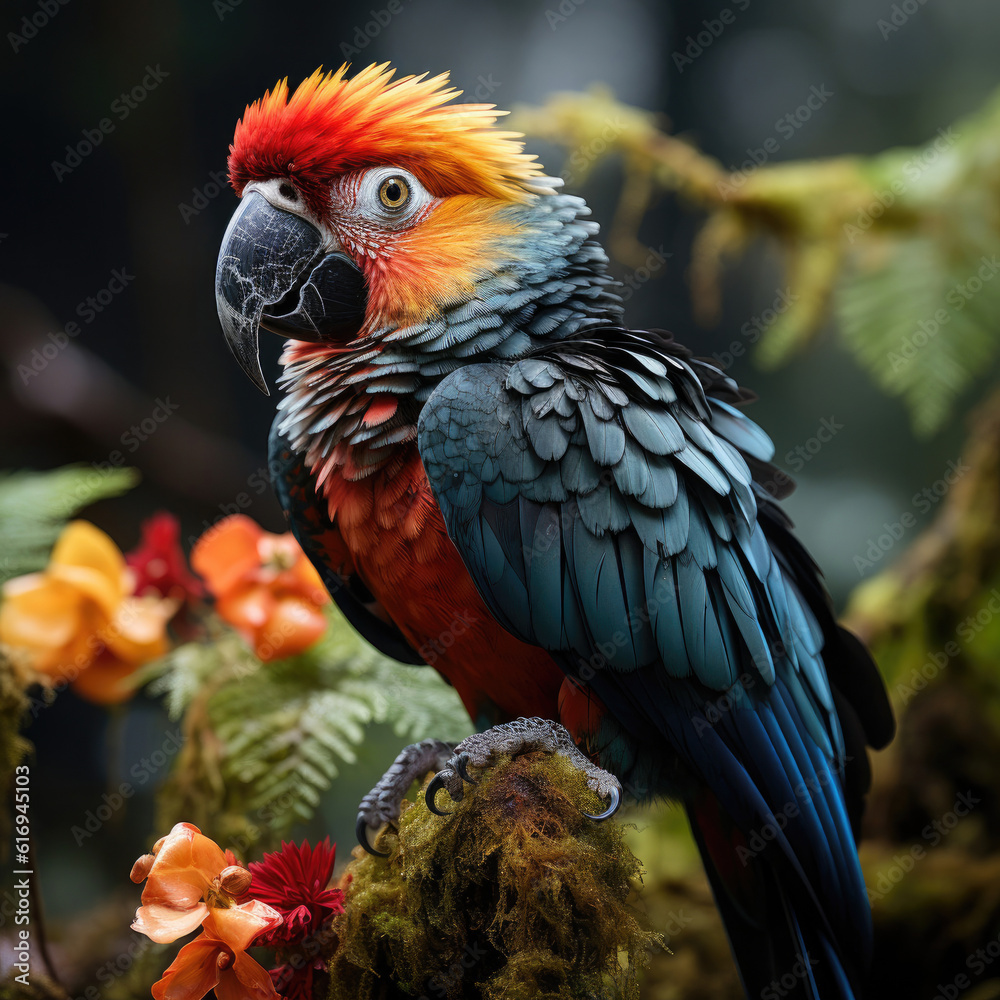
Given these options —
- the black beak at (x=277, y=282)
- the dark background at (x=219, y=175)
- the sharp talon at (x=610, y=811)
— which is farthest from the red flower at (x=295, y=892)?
the dark background at (x=219, y=175)

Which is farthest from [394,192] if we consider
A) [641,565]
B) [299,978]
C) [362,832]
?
[299,978]

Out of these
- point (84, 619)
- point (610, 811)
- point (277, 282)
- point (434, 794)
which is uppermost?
point (277, 282)

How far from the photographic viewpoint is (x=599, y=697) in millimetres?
1136

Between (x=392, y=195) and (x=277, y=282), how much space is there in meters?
0.24

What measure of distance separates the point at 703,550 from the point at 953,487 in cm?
142

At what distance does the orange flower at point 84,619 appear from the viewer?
144cm

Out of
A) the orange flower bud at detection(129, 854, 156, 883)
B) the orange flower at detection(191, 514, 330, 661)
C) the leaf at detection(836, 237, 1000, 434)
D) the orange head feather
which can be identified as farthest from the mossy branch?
the orange flower bud at detection(129, 854, 156, 883)

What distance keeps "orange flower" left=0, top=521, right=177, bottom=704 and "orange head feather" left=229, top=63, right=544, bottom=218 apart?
0.82 m

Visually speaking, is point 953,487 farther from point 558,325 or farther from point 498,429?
point 498,429

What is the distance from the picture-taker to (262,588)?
157cm

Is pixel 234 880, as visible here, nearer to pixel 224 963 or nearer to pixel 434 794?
pixel 224 963

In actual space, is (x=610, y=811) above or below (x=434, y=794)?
above

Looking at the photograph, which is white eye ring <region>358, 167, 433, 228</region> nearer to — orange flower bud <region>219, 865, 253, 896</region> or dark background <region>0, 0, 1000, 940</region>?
orange flower bud <region>219, 865, 253, 896</region>

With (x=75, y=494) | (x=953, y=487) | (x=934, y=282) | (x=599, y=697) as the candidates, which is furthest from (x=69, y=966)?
(x=934, y=282)
